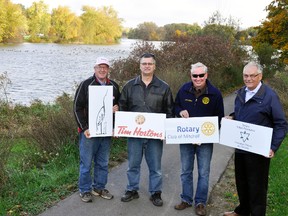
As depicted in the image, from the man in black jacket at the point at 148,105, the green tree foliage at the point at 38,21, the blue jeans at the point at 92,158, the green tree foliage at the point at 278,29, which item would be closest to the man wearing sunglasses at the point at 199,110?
the man in black jacket at the point at 148,105

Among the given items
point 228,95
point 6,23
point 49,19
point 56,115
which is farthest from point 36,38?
point 56,115

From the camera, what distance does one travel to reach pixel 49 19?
256 ft

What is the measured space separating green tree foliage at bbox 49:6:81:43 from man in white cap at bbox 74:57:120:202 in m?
73.9

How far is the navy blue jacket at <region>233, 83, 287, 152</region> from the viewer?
3.96 metres

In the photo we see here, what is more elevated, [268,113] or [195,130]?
[268,113]

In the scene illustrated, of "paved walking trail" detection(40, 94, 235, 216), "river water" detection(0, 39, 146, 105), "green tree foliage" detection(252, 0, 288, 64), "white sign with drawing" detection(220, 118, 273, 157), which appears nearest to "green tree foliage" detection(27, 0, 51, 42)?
"river water" detection(0, 39, 146, 105)

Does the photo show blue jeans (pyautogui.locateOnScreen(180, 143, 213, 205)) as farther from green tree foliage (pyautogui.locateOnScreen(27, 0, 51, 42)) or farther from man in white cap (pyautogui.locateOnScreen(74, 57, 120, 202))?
green tree foliage (pyautogui.locateOnScreen(27, 0, 51, 42))

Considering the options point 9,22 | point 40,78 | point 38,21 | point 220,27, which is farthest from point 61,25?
point 220,27

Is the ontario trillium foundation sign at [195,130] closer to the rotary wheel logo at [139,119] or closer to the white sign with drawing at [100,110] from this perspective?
the rotary wheel logo at [139,119]

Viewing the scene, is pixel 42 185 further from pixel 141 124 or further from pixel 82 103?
pixel 141 124

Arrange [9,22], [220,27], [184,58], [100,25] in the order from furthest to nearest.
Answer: [100,25] < [9,22] < [220,27] < [184,58]

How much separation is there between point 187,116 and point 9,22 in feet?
215

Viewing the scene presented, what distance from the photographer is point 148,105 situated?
479 cm

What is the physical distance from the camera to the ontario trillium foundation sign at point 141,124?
15.7 feet
